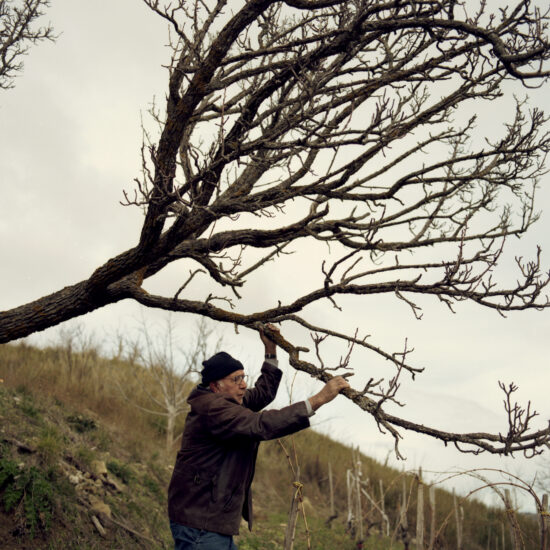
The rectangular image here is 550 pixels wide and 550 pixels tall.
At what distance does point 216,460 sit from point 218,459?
17mm

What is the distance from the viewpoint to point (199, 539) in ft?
12.5

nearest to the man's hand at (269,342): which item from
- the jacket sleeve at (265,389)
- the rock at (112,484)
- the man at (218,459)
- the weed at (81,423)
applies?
the jacket sleeve at (265,389)

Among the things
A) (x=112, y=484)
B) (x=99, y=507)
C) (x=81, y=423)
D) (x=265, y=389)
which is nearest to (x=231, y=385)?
(x=265, y=389)

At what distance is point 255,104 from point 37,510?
17.8ft

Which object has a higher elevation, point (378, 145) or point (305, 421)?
point (378, 145)

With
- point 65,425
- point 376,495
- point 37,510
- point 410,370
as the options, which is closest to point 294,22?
point 410,370

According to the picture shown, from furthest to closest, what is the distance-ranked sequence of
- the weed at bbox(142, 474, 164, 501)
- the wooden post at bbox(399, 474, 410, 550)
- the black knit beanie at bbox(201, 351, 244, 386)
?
the weed at bbox(142, 474, 164, 501)
the wooden post at bbox(399, 474, 410, 550)
the black knit beanie at bbox(201, 351, 244, 386)

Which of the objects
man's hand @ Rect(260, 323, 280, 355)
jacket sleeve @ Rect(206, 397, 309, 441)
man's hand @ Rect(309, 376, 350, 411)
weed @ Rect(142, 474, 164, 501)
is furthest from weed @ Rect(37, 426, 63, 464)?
man's hand @ Rect(309, 376, 350, 411)

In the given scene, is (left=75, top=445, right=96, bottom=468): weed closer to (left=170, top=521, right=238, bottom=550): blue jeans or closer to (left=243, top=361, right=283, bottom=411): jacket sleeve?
(left=243, top=361, right=283, bottom=411): jacket sleeve

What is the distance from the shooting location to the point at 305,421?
3.60m

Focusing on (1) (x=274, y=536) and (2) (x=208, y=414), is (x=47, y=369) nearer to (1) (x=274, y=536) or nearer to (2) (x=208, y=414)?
(1) (x=274, y=536)

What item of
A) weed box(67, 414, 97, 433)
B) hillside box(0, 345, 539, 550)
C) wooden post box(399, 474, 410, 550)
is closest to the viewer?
hillside box(0, 345, 539, 550)

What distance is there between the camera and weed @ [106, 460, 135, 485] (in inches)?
370

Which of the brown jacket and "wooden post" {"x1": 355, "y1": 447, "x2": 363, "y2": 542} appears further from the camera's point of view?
"wooden post" {"x1": 355, "y1": 447, "x2": 363, "y2": 542}
